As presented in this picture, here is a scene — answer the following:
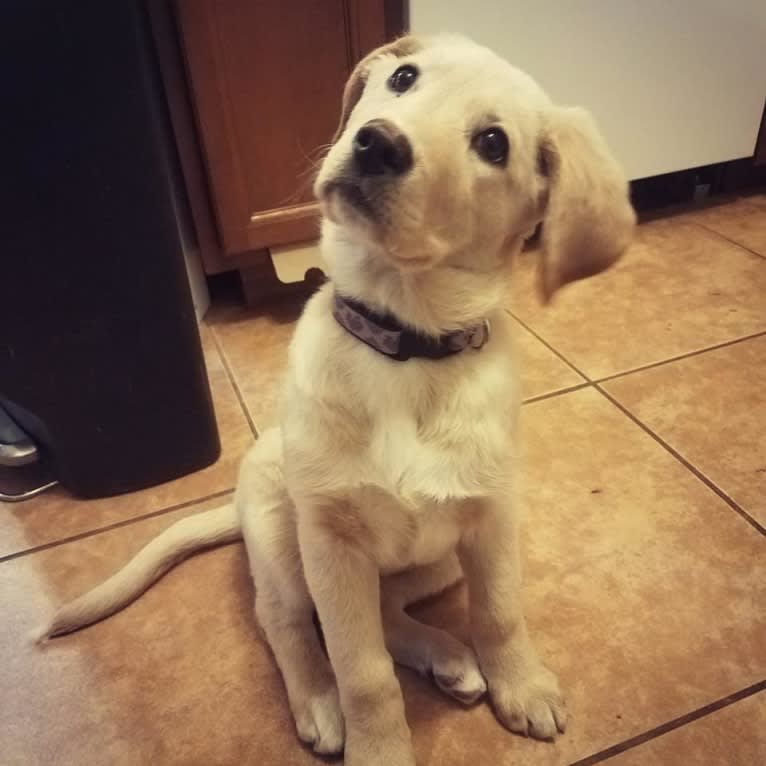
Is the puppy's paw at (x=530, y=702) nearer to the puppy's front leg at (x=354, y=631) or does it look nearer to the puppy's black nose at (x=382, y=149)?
the puppy's front leg at (x=354, y=631)

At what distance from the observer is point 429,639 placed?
42.6 inches

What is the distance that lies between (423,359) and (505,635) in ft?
1.33

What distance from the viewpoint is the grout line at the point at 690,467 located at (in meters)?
1.31

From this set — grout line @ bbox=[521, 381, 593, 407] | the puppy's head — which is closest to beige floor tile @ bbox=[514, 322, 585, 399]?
grout line @ bbox=[521, 381, 593, 407]

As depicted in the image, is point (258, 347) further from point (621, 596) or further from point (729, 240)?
point (729, 240)

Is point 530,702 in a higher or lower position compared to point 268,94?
lower

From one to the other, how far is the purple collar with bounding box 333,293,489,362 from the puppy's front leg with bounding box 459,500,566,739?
0.73ft

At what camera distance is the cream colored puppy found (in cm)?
82

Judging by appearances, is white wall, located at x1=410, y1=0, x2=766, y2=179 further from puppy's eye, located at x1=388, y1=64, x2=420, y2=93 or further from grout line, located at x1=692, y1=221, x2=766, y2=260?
puppy's eye, located at x1=388, y1=64, x2=420, y2=93

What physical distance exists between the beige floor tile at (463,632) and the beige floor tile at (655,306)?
0.45 m

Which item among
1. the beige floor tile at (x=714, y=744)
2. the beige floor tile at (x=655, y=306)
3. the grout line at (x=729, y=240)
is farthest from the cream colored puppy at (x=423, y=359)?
the grout line at (x=729, y=240)

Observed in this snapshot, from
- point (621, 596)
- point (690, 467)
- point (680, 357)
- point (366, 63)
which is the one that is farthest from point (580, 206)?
point (680, 357)

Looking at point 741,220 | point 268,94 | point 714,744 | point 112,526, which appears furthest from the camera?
point 741,220

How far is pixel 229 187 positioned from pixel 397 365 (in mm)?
1056
